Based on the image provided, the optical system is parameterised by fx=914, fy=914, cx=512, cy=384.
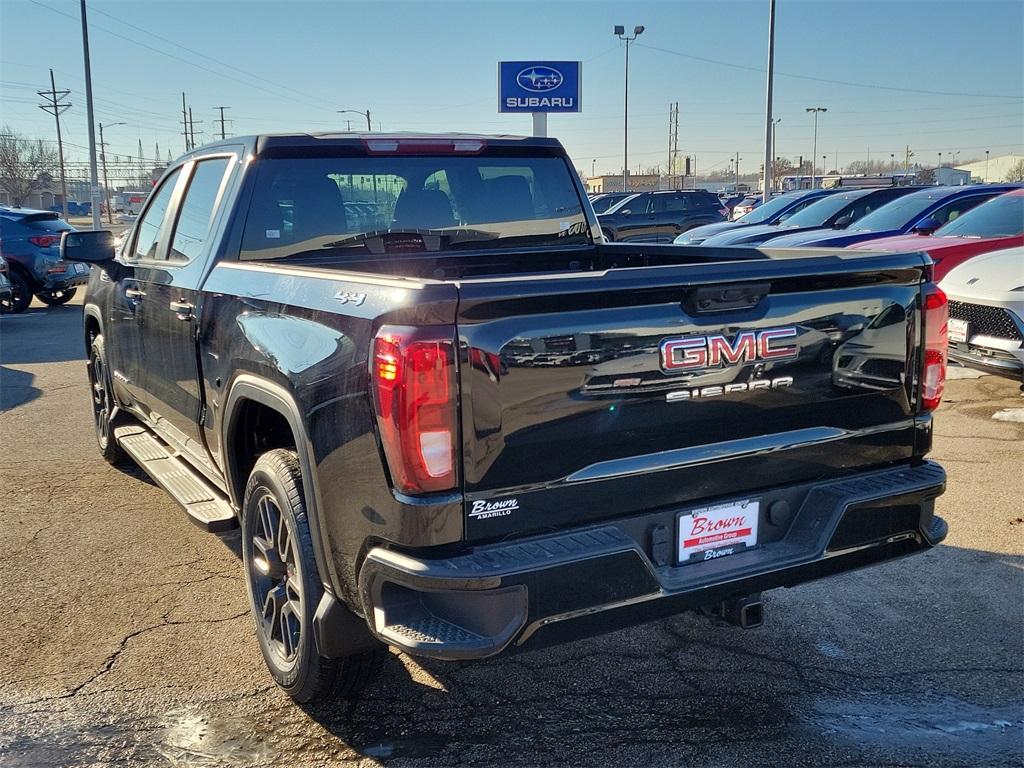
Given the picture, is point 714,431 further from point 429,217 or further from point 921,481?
point 429,217

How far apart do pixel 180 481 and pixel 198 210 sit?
129cm

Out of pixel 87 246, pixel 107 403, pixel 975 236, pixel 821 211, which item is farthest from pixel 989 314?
pixel 821 211

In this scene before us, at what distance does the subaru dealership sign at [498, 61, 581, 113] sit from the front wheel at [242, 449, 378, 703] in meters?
26.1

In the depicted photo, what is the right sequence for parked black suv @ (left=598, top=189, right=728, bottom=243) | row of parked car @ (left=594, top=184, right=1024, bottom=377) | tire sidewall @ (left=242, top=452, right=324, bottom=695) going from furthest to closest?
parked black suv @ (left=598, top=189, right=728, bottom=243) < row of parked car @ (left=594, top=184, right=1024, bottom=377) < tire sidewall @ (left=242, top=452, right=324, bottom=695)

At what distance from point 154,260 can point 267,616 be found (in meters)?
2.16

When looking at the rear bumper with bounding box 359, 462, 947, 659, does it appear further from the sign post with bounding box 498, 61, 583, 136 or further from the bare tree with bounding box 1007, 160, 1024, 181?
the bare tree with bounding box 1007, 160, 1024, 181

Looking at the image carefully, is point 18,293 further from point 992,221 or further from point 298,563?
point 298,563

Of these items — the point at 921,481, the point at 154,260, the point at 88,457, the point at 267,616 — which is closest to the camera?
the point at 921,481

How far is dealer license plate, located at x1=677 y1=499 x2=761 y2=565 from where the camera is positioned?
276 centimetres

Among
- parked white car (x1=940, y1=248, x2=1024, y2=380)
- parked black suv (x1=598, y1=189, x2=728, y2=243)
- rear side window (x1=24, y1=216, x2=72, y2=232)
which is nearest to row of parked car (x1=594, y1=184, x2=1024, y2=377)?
parked white car (x1=940, y1=248, x2=1024, y2=380)

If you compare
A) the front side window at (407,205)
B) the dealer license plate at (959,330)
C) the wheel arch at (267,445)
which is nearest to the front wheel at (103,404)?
the front side window at (407,205)

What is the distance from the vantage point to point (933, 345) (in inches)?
124

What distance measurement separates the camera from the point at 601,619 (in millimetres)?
2588

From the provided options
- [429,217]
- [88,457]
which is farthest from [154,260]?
[88,457]
